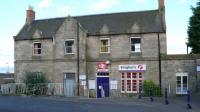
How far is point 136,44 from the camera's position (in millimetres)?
38906

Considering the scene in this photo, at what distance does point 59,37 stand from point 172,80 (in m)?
13.6

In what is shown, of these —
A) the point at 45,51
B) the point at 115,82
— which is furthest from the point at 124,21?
the point at 45,51

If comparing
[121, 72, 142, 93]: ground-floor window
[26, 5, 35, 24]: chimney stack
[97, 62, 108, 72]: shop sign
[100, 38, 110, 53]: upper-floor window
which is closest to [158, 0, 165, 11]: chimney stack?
[100, 38, 110, 53]: upper-floor window

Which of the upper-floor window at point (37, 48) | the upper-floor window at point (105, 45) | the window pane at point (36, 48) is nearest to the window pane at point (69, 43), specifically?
the upper-floor window at point (105, 45)

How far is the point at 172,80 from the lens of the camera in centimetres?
3659

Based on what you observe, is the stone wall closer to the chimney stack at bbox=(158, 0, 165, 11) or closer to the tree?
the chimney stack at bbox=(158, 0, 165, 11)

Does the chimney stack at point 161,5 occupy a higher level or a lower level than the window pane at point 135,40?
higher

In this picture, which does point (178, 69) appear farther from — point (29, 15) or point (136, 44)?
point (29, 15)

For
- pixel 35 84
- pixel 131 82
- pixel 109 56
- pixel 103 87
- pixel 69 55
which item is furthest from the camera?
pixel 69 55

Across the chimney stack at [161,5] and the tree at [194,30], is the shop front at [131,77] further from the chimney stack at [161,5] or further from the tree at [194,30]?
the tree at [194,30]

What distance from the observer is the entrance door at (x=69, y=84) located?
1587 inches

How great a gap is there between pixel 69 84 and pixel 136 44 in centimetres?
867

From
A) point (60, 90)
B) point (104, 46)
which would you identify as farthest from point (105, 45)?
point (60, 90)

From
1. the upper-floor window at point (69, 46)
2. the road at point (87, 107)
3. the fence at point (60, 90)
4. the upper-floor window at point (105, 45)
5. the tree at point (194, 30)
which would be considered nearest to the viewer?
the road at point (87, 107)
